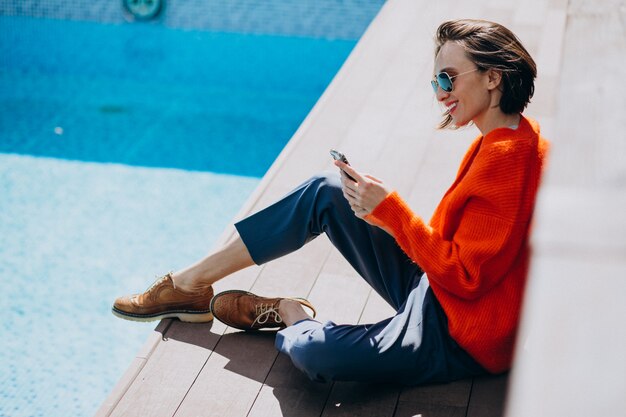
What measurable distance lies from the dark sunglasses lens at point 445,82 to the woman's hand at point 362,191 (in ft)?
0.86

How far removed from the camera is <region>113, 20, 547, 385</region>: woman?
191 centimetres

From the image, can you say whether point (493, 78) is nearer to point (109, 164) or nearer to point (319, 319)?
point (319, 319)

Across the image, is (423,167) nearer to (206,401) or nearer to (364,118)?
(364,118)

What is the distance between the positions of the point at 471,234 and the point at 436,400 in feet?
1.54

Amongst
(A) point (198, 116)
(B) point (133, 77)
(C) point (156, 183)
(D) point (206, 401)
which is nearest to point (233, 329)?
(D) point (206, 401)

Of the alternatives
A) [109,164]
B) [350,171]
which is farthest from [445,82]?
[109,164]

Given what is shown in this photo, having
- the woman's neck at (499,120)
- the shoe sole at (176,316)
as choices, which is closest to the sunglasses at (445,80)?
the woman's neck at (499,120)

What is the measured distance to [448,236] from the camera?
2031 millimetres

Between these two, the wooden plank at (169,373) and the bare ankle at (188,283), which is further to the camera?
the bare ankle at (188,283)

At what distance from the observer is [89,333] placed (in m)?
3.87

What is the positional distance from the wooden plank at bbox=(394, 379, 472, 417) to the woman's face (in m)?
0.67

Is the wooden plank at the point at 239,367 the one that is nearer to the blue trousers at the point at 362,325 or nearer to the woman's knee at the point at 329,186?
the blue trousers at the point at 362,325

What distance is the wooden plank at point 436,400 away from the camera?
6.89 ft

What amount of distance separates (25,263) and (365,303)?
7.76 ft
